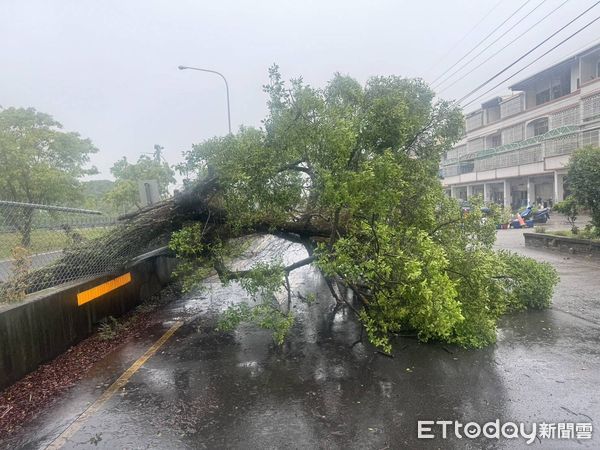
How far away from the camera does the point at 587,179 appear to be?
12625 mm

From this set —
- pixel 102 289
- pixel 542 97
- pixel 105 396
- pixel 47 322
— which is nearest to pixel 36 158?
pixel 102 289

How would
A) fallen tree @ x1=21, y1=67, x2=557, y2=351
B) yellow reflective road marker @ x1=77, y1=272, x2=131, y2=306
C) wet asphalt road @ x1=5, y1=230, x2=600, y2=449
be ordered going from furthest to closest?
yellow reflective road marker @ x1=77, y1=272, x2=131, y2=306 → fallen tree @ x1=21, y1=67, x2=557, y2=351 → wet asphalt road @ x1=5, y1=230, x2=600, y2=449

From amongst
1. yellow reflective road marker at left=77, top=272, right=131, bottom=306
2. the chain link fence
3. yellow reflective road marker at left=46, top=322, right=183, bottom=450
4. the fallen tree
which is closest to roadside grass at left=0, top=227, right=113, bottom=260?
the chain link fence

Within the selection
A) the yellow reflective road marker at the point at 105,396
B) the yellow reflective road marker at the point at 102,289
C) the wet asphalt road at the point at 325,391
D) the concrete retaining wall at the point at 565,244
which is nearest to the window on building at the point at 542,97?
the concrete retaining wall at the point at 565,244

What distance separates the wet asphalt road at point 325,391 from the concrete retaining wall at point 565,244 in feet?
27.7

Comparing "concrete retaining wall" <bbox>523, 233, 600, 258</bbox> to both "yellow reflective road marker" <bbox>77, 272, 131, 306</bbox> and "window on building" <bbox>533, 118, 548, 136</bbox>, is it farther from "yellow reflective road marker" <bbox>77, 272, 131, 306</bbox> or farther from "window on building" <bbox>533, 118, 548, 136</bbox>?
"window on building" <bbox>533, 118, 548, 136</bbox>

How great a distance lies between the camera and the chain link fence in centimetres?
518

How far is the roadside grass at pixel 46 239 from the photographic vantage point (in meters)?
5.26

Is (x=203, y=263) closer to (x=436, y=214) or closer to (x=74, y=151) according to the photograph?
(x=436, y=214)

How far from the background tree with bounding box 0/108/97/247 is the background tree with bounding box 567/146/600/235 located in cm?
1995

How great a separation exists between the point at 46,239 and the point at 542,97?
43.5 m

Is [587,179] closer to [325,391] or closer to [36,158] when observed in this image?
[325,391]

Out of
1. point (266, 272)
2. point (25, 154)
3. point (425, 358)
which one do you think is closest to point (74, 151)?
point (25, 154)

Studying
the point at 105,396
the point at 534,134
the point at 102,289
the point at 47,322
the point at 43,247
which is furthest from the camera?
the point at 534,134
